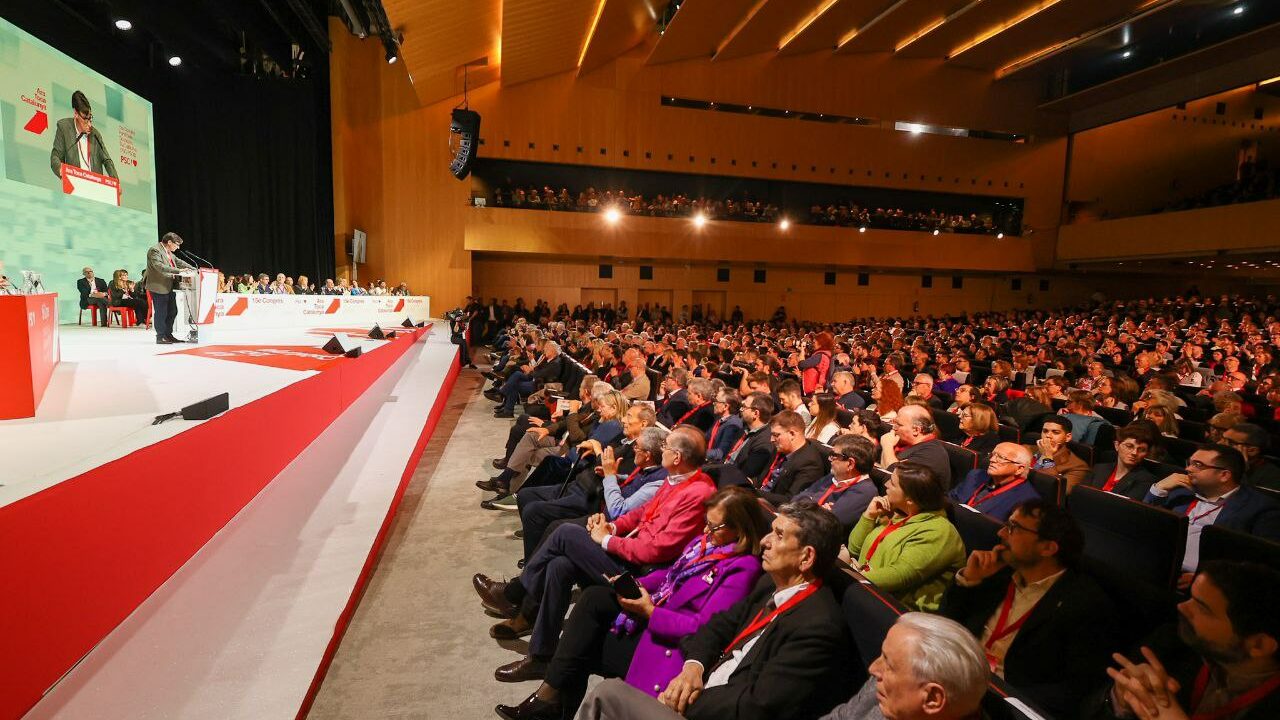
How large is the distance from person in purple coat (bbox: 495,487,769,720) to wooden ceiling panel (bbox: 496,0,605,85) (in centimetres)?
1095

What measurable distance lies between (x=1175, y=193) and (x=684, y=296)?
16.8 m

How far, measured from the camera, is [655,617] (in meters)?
1.96

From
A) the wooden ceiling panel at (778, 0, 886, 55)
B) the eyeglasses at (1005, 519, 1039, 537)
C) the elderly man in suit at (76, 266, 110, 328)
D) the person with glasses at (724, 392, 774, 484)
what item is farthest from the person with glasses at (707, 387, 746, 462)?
the wooden ceiling panel at (778, 0, 886, 55)

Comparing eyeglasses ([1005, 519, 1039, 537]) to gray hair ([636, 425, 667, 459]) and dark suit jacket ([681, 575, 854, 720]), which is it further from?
gray hair ([636, 425, 667, 459])

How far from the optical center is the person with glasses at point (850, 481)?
249cm

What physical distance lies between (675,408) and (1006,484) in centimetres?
245

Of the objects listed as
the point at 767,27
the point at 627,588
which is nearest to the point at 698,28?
the point at 767,27

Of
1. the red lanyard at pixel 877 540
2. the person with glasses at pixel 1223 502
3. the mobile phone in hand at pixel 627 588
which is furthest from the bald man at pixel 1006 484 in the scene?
the mobile phone in hand at pixel 627 588

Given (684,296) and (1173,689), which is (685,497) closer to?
(1173,689)

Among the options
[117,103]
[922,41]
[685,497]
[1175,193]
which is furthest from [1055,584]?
[1175,193]

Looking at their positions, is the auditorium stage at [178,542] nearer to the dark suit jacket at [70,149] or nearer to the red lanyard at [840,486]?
the red lanyard at [840,486]

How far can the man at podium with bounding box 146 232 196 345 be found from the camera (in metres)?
5.96

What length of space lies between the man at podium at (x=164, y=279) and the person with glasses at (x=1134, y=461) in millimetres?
7374

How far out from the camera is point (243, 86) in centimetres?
1245
